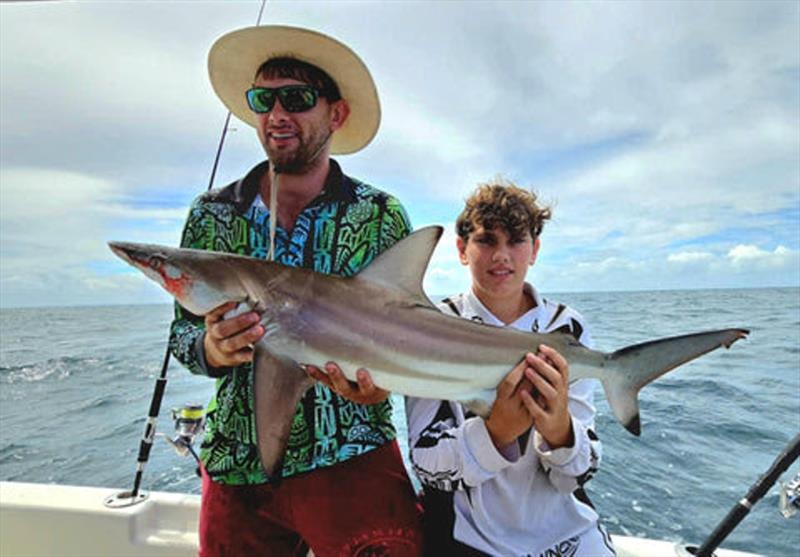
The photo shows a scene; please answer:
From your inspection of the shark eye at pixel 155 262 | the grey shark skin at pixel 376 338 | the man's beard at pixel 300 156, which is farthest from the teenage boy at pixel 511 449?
the shark eye at pixel 155 262

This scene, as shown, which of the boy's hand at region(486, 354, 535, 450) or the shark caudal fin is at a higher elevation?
the shark caudal fin

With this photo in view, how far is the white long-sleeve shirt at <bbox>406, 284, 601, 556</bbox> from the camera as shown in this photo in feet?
6.44

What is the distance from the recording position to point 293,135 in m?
2.02

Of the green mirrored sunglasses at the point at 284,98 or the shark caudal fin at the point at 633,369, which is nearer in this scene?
the shark caudal fin at the point at 633,369

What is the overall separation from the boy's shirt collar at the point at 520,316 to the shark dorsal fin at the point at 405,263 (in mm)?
722

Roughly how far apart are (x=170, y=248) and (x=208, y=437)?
3.02 ft

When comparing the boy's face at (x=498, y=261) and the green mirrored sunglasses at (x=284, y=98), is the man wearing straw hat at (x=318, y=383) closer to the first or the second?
the green mirrored sunglasses at (x=284, y=98)

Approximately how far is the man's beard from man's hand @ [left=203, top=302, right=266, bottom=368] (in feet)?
2.38

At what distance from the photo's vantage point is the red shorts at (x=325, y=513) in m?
1.89

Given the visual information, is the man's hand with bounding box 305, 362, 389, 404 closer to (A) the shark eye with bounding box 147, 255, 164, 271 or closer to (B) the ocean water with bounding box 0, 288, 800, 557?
(A) the shark eye with bounding box 147, 255, 164, 271

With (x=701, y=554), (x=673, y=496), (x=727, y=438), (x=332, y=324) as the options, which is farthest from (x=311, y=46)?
(x=727, y=438)

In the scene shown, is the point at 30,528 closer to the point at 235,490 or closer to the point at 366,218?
the point at 235,490

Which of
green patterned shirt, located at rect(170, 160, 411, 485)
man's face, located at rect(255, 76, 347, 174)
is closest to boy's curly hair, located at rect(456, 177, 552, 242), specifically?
green patterned shirt, located at rect(170, 160, 411, 485)

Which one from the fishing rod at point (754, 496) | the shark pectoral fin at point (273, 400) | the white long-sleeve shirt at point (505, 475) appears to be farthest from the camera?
the fishing rod at point (754, 496)
